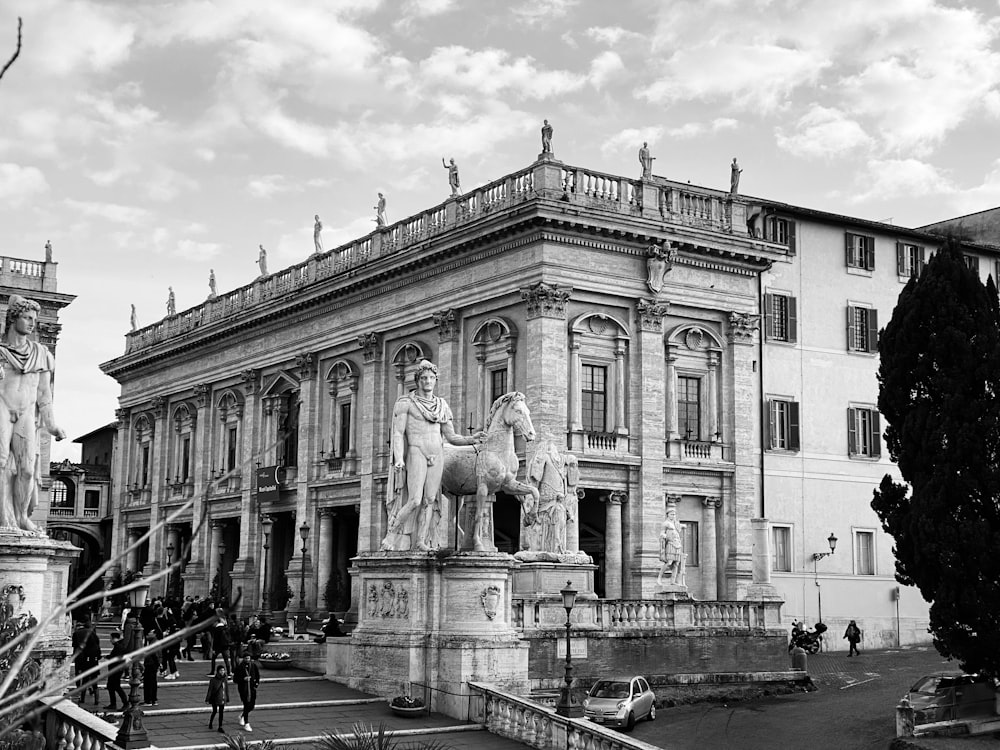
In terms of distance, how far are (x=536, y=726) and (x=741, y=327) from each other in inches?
1006

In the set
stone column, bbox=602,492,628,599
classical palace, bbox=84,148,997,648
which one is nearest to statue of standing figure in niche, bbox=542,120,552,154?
classical palace, bbox=84,148,997,648

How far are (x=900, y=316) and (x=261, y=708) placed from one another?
54.6 ft

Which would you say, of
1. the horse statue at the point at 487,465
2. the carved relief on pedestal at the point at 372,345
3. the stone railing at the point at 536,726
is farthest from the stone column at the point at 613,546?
the stone railing at the point at 536,726

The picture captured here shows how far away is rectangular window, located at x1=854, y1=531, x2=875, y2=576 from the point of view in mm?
45688

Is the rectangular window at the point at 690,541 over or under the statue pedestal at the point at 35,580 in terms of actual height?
over

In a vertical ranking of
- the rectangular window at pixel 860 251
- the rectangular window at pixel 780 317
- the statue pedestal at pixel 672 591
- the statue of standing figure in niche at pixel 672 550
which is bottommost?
the statue pedestal at pixel 672 591

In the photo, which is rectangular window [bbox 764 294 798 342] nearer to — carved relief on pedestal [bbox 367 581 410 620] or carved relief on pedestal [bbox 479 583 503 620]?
carved relief on pedestal [bbox 479 583 503 620]

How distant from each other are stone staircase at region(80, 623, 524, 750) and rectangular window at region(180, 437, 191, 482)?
36.2 m

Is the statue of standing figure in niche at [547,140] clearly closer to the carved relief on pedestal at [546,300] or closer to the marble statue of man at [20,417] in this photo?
the carved relief on pedestal at [546,300]

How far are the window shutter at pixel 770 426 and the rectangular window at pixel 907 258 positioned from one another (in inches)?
316

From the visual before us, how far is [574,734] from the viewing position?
1889cm

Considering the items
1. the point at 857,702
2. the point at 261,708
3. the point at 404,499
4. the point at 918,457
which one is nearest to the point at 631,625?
the point at 857,702

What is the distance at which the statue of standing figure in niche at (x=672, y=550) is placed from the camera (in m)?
37.5

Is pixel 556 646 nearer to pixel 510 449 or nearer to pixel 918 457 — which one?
pixel 510 449
